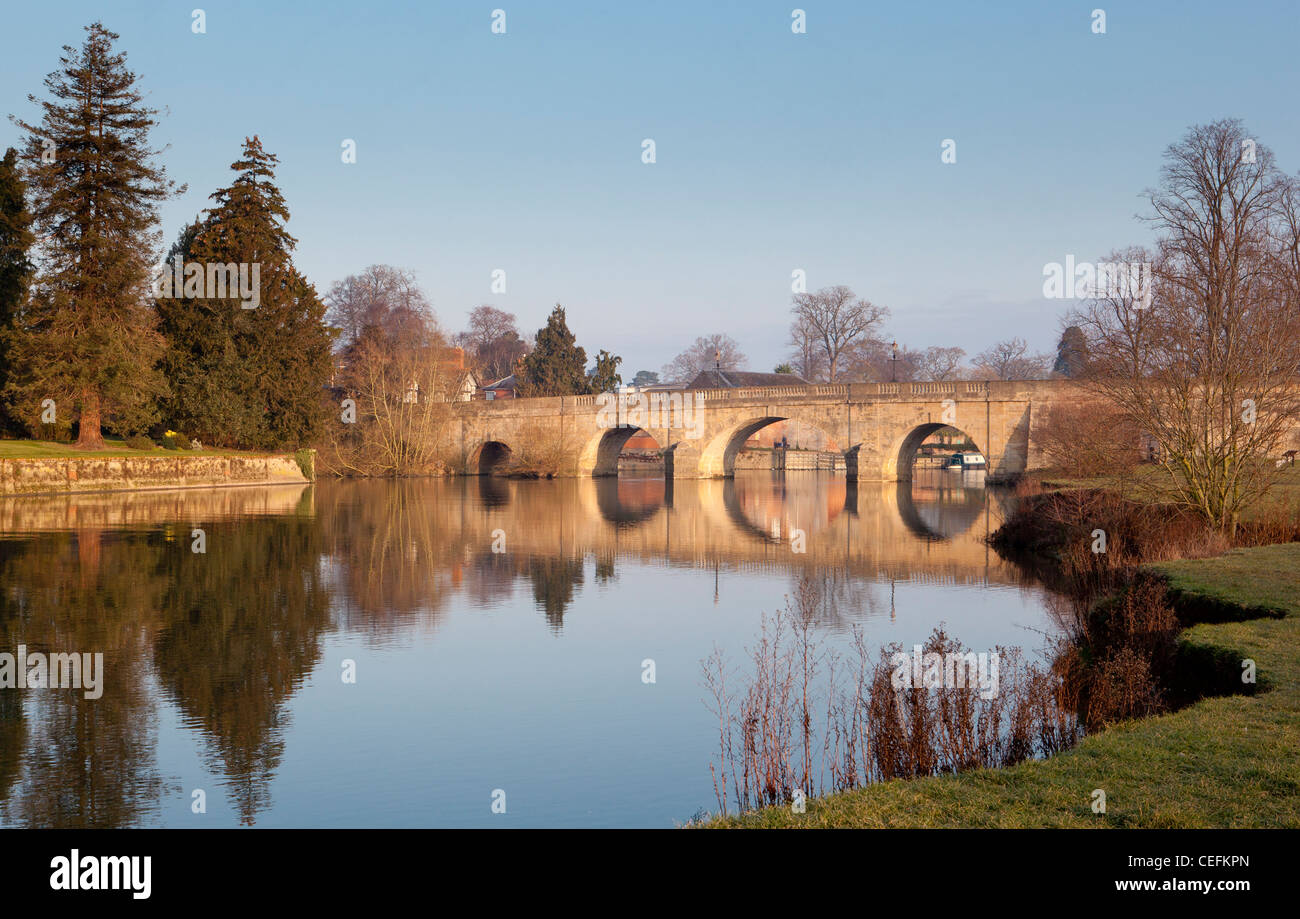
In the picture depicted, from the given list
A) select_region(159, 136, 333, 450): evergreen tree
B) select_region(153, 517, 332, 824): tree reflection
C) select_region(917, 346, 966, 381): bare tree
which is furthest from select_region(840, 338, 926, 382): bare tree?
select_region(153, 517, 332, 824): tree reflection

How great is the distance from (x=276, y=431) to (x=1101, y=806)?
45029 millimetres

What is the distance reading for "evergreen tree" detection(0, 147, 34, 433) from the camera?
124ft

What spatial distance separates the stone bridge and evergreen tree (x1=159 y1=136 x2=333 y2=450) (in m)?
17.4

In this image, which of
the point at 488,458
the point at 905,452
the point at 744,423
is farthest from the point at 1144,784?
the point at 488,458

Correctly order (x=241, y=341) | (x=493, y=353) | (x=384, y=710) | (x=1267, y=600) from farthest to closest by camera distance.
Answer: (x=493, y=353) → (x=241, y=341) → (x=1267, y=600) → (x=384, y=710)

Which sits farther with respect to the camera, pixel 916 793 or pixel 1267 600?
pixel 1267 600

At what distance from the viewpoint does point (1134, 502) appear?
61.6 ft

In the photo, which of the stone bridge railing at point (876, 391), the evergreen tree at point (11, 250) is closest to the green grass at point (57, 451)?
the evergreen tree at point (11, 250)

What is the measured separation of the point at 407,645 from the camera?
42.9ft

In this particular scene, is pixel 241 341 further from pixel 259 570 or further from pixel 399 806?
pixel 399 806

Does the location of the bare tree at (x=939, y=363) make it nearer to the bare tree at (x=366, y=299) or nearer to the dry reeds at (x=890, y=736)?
the bare tree at (x=366, y=299)

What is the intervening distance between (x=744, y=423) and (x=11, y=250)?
34.7 meters

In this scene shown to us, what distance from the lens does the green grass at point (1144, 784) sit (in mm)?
5445
